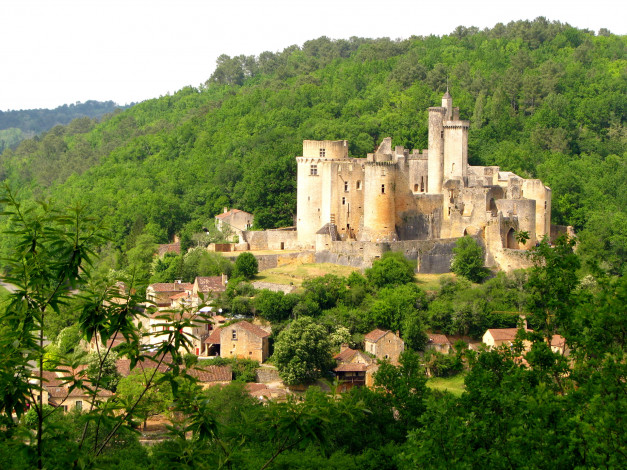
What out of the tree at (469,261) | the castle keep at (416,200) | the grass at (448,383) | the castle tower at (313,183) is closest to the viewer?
the grass at (448,383)

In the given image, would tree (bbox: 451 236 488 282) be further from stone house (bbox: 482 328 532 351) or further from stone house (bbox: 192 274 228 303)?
stone house (bbox: 192 274 228 303)

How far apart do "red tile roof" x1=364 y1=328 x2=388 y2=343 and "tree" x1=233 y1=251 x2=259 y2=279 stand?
761 cm

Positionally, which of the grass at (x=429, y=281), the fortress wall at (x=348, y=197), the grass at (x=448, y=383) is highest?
the fortress wall at (x=348, y=197)

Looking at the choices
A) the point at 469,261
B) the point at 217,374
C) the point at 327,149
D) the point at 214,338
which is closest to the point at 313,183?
the point at 327,149

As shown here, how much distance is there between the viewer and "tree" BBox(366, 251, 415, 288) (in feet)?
138

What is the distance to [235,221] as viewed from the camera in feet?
181

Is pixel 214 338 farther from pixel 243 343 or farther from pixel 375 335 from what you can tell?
pixel 375 335

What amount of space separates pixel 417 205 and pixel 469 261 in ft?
14.8

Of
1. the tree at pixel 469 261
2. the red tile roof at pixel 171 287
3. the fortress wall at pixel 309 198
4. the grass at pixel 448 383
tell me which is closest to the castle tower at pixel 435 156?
the tree at pixel 469 261

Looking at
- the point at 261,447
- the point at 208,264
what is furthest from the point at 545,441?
the point at 208,264

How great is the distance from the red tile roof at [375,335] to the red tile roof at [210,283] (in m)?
7.54

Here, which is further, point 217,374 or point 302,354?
point 217,374

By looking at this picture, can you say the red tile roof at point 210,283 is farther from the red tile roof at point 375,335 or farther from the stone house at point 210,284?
the red tile roof at point 375,335

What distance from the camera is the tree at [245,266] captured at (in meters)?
44.7
